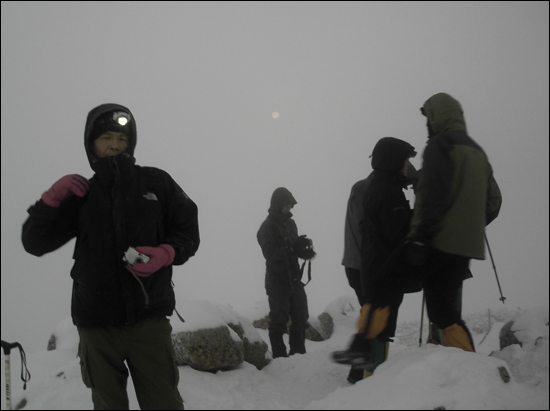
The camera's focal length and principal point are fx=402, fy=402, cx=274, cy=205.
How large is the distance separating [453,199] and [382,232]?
702 millimetres

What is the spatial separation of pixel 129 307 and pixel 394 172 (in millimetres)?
2459

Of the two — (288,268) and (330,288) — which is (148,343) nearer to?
(288,268)

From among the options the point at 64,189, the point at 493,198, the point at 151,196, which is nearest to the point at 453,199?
the point at 493,198

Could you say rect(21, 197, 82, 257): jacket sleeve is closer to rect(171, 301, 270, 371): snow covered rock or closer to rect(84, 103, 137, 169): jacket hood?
rect(84, 103, 137, 169): jacket hood

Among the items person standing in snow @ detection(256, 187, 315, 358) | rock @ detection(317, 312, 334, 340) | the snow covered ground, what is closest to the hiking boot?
the snow covered ground

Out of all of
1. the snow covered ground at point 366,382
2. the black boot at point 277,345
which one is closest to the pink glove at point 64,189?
the snow covered ground at point 366,382

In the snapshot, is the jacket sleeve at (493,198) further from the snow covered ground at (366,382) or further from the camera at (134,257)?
the camera at (134,257)

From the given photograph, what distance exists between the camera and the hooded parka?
2.79 metres

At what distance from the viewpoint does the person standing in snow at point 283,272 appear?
6066 mm

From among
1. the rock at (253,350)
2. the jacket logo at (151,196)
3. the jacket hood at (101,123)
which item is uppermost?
the jacket hood at (101,123)

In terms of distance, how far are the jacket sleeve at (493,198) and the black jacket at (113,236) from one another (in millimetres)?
2267

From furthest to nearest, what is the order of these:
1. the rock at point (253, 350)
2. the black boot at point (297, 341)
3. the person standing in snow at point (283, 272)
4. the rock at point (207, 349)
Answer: the black boot at point (297, 341)
the person standing in snow at point (283, 272)
the rock at point (253, 350)
the rock at point (207, 349)

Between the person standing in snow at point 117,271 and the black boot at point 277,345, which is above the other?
the person standing in snow at point 117,271

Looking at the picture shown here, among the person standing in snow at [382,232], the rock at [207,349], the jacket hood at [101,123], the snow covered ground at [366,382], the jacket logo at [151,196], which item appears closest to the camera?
the snow covered ground at [366,382]
